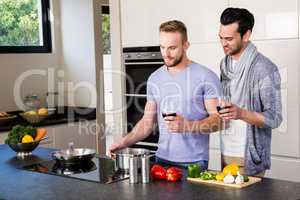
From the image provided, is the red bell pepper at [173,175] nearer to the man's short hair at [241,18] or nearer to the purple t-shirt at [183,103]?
the purple t-shirt at [183,103]

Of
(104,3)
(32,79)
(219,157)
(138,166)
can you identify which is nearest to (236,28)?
(219,157)

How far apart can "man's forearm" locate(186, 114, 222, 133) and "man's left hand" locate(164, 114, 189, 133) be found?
35 millimetres

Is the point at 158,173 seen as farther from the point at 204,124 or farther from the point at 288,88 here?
the point at 288,88

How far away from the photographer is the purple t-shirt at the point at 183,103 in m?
3.20

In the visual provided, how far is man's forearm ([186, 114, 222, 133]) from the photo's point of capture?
124 inches

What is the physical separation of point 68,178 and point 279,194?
43.1 inches

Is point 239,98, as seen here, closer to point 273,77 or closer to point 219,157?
point 273,77

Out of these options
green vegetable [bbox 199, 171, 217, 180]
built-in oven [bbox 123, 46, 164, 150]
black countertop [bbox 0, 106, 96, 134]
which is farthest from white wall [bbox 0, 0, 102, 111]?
green vegetable [bbox 199, 171, 217, 180]

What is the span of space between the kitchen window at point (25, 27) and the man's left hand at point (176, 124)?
2.71 metres

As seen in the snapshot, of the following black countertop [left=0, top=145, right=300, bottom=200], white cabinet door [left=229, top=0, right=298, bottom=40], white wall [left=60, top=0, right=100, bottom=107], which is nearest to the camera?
black countertop [left=0, top=145, right=300, bottom=200]

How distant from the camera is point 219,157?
156 inches

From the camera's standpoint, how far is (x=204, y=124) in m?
3.26

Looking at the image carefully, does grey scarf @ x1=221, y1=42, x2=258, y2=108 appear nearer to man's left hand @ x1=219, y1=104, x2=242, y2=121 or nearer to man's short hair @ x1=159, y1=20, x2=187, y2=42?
man's left hand @ x1=219, y1=104, x2=242, y2=121

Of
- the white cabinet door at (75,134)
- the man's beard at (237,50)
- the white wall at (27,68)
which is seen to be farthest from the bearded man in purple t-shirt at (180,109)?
the white wall at (27,68)
